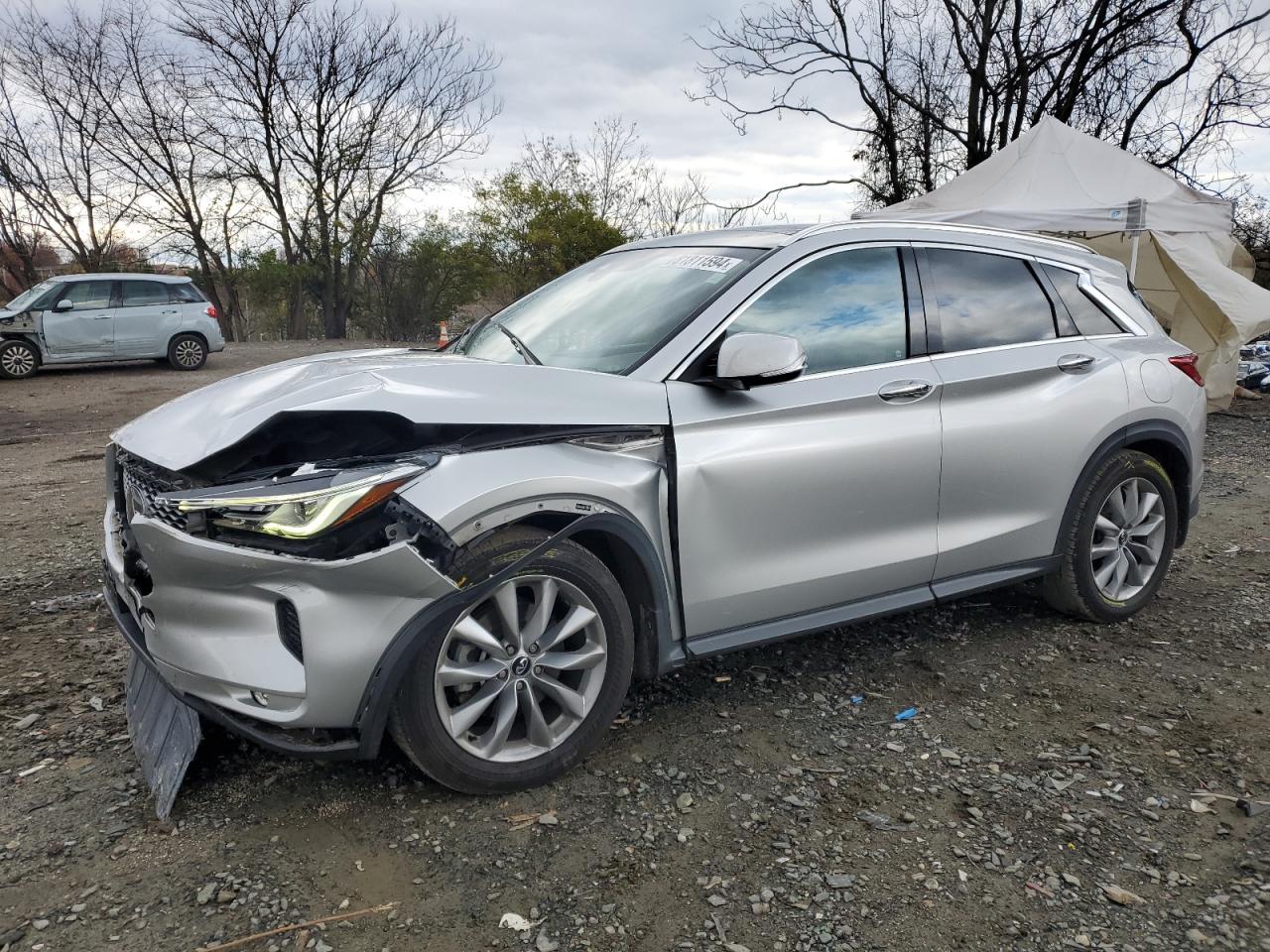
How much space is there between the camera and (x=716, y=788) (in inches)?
113

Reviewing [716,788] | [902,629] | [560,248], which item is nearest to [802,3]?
[560,248]

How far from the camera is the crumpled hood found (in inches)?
102

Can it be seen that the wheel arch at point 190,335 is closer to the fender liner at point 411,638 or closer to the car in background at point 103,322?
the car in background at point 103,322

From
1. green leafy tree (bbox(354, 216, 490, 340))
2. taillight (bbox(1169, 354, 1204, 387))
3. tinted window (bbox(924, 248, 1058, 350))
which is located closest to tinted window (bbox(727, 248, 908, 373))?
tinted window (bbox(924, 248, 1058, 350))

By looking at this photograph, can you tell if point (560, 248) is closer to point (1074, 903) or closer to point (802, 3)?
point (802, 3)

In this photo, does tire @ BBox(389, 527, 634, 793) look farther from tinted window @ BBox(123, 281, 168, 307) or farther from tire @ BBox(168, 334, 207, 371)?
tire @ BBox(168, 334, 207, 371)

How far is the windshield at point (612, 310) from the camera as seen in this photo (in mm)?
3207

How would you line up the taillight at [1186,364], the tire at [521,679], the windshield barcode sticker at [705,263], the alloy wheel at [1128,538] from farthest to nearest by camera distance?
the taillight at [1186,364] < the alloy wheel at [1128,538] < the windshield barcode sticker at [705,263] < the tire at [521,679]

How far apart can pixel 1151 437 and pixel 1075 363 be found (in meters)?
0.58

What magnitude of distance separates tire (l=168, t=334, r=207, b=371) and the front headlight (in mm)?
15617

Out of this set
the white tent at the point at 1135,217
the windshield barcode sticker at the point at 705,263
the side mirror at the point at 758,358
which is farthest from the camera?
the white tent at the point at 1135,217

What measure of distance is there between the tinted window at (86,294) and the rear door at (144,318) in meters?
0.23

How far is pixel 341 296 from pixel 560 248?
7.14 m

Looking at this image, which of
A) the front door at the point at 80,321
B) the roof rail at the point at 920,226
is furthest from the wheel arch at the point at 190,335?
the roof rail at the point at 920,226
